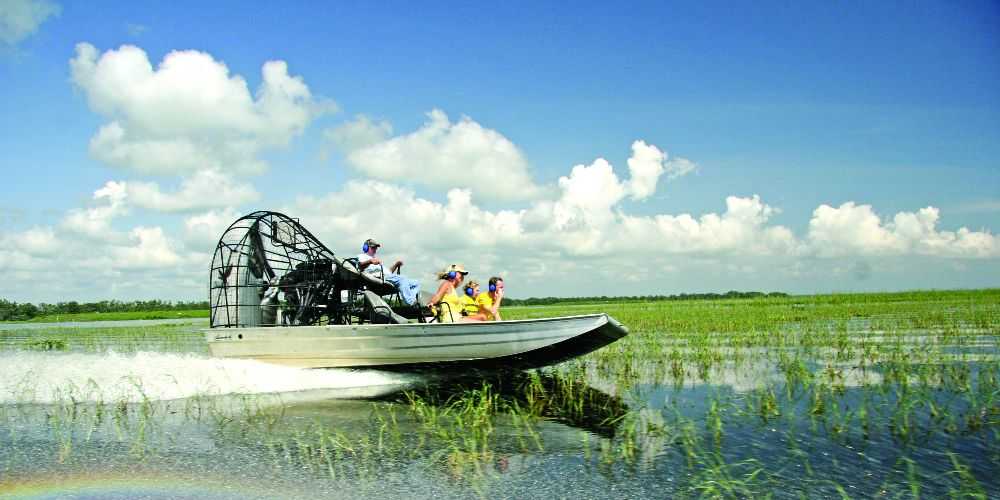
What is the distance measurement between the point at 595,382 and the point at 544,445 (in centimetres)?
406

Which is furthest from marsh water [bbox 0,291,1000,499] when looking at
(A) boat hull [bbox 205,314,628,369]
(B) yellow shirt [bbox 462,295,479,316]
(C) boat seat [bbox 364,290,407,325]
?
(B) yellow shirt [bbox 462,295,479,316]

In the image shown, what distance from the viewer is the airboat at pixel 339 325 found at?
10.1m

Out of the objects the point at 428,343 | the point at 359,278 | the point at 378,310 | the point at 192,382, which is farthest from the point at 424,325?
the point at 192,382

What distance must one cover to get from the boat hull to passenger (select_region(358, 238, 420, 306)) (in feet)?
3.73

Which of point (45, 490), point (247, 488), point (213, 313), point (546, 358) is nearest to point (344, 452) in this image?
point (247, 488)

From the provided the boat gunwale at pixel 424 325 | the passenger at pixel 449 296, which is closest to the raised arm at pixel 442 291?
the passenger at pixel 449 296

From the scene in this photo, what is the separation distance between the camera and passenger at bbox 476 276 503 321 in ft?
37.5

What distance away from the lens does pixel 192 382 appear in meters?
10.9

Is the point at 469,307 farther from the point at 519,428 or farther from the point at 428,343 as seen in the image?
the point at 519,428

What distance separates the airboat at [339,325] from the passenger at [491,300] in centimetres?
92

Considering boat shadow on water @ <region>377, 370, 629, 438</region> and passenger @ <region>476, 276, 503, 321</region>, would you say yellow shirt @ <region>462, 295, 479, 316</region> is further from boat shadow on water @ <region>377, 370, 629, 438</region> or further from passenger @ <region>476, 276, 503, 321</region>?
boat shadow on water @ <region>377, 370, 629, 438</region>

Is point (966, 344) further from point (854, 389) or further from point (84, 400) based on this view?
point (84, 400)

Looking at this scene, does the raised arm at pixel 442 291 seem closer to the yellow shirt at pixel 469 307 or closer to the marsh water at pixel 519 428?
the yellow shirt at pixel 469 307

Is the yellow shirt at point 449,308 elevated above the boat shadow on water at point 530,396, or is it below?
above
